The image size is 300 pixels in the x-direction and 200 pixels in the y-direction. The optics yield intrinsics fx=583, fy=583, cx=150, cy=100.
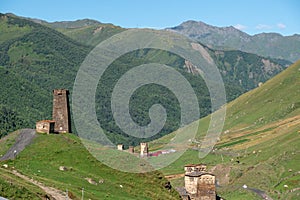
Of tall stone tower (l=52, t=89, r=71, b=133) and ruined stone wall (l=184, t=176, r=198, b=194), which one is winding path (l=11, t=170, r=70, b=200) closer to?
tall stone tower (l=52, t=89, r=71, b=133)

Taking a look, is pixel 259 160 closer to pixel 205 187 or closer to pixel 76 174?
pixel 205 187

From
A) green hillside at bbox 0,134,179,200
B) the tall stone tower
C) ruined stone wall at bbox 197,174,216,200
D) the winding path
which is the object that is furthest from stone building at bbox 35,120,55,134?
ruined stone wall at bbox 197,174,216,200

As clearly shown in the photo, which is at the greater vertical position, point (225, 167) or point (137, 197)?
point (137, 197)

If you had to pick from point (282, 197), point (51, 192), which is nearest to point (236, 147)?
point (282, 197)

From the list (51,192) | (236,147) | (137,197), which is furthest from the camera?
(236,147)

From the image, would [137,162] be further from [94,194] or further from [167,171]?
[167,171]

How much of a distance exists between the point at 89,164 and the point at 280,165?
73.0 meters

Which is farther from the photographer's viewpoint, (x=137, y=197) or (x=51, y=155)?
(x=51, y=155)

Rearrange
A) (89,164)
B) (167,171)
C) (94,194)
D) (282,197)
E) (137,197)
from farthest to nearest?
1. (167,171)
2. (282,197)
3. (89,164)
4. (137,197)
5. (94,194)

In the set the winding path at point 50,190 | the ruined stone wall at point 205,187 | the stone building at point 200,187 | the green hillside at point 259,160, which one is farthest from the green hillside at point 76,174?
the green hillside at point 259,160

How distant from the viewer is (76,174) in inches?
2125

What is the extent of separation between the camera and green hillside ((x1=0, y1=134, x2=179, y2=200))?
50.0 m

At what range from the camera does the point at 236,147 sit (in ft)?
564

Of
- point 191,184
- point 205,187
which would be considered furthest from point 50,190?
→ point 205,187
